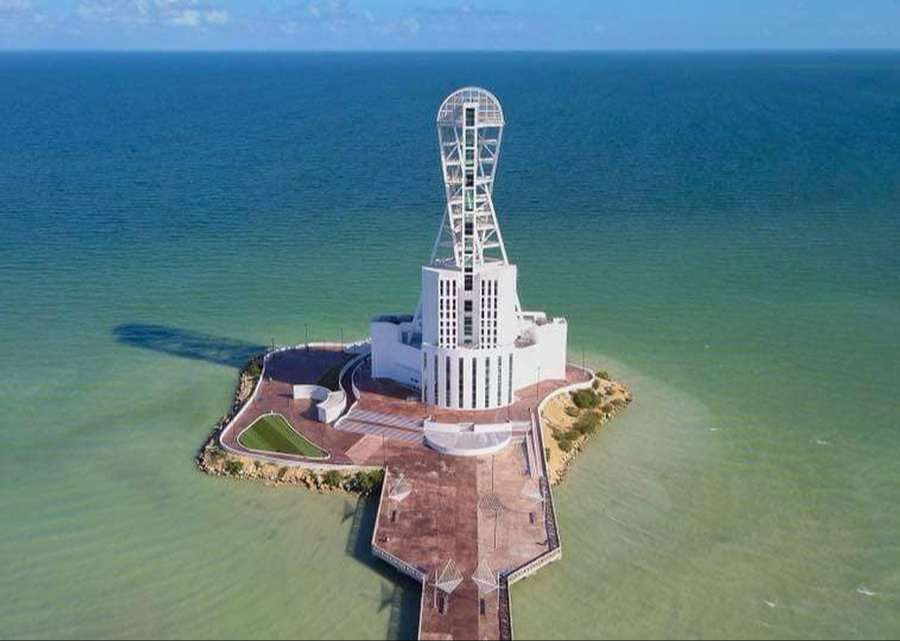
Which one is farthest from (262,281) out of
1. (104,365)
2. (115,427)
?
(115,427)

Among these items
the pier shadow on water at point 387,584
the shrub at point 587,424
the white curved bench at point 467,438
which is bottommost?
the pier shadow on water at point 387,584

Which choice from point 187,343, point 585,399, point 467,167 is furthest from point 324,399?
point 187,343

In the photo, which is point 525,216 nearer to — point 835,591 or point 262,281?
point 262,281

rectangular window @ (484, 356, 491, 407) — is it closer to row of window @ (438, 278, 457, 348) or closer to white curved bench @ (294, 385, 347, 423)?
row of window @ (438, 278, 457, 348)

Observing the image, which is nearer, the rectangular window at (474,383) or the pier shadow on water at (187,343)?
the rectangular window at (474,383)

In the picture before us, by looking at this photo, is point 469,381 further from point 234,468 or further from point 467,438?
point 234,468

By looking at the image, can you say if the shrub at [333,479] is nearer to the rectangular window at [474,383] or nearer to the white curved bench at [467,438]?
the white curved bench at [467,438]

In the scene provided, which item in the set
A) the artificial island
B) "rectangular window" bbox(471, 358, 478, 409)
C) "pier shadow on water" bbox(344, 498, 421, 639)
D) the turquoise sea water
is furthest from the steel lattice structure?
"pier shadow on water" bbox(344, 498, 421, 639)

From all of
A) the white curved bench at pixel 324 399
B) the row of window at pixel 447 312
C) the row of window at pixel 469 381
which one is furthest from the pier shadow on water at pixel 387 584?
the row of window at pixel 447 312
